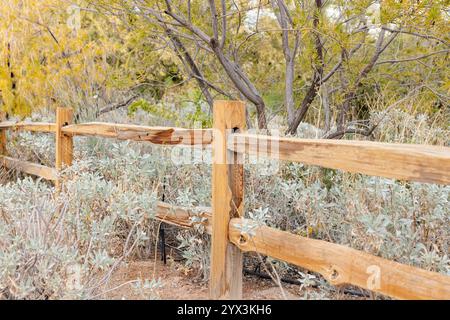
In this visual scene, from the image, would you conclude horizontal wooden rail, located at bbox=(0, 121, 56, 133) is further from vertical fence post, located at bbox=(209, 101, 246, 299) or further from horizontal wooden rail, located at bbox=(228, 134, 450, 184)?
horizontal wooden rail, located at bbox=(228, 134, 450, 184)

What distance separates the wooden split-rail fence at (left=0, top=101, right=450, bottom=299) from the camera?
7.66 ft

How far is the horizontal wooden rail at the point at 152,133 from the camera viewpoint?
363 centimetres

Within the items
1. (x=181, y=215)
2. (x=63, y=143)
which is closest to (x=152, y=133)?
(x=181, y=215)

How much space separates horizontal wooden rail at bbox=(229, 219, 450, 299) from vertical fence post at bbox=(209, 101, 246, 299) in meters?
0.08

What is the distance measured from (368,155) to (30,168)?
4.73m

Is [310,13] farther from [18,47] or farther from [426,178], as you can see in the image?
[18,47]

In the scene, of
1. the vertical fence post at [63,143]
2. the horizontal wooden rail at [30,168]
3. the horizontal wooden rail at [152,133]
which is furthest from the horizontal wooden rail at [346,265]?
the horizontal wooden rail at [30,168]

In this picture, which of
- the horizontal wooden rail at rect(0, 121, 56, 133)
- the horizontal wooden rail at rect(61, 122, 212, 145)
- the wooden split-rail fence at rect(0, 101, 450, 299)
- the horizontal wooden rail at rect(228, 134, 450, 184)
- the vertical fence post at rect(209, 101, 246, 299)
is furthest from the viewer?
the horizontal wooden rail at rect(0, 121, 56, 133)

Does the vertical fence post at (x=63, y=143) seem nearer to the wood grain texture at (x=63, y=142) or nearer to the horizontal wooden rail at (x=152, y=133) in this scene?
the wood grain texture at (x=63, y=142)

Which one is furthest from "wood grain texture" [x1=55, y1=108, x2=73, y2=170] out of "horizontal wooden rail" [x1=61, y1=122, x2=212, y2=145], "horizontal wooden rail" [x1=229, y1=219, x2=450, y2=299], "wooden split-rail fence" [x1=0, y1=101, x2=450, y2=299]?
"horizontal wooden rail" [x1=229, y1=219, x2=450, y2=299]

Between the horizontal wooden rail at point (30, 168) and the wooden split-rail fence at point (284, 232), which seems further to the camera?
the horizontal wooden rail at point (30, 168)

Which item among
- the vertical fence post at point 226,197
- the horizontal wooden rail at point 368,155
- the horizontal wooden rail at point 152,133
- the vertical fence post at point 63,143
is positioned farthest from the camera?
the vertical fence post at point 63,143

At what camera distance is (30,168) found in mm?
6285
